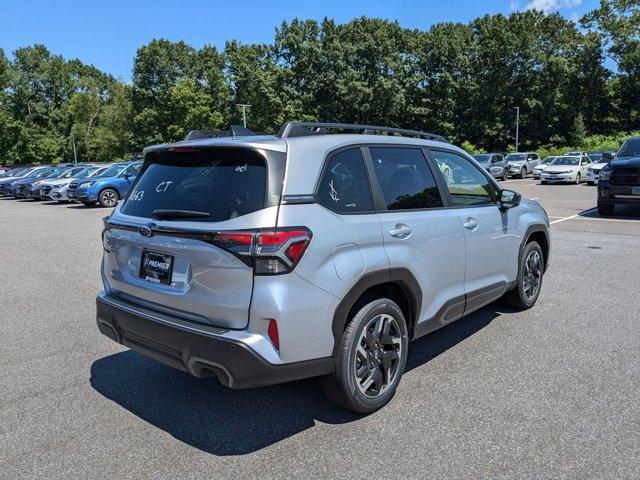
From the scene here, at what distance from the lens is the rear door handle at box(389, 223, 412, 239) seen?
3.40 metres

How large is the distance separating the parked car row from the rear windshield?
43.1 feet

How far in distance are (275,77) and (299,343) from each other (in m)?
63.3

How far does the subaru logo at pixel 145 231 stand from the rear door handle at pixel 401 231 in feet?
5.02

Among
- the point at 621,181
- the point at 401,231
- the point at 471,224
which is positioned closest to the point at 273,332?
the point at 401,231

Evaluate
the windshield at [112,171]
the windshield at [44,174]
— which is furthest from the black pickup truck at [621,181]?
the windshield at [44,174]

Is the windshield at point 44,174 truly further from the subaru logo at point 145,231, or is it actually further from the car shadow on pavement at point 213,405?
the subaru logo at point 145,231

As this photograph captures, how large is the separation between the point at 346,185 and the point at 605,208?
12.6 metres

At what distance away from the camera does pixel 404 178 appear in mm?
3781

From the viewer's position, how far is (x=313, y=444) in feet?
9.87

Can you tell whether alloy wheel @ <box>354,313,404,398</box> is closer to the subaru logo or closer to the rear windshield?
the rear windshield

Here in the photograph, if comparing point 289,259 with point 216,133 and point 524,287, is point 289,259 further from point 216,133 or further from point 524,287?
point 524,287

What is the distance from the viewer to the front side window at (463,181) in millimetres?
4250

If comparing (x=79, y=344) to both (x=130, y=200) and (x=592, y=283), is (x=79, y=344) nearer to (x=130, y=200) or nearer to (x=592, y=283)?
(x=130, y=200)

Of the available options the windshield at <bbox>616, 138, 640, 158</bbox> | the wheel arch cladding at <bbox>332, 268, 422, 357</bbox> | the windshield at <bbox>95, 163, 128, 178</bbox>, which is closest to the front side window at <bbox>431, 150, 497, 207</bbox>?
the wheel arch cladding at <bbox>332, 268, 422, 357</bbox>
